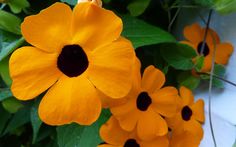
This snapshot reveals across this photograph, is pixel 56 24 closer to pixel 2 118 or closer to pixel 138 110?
pixel 138 110

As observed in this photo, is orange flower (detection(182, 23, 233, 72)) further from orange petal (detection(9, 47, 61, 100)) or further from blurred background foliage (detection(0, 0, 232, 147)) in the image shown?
orange petal (detection(9, 47, 61, 100))

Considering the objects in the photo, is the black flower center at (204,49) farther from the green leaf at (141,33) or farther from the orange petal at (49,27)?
Result: the orange petal at (49,27)

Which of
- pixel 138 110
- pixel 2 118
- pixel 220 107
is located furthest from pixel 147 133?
pixel 2 118

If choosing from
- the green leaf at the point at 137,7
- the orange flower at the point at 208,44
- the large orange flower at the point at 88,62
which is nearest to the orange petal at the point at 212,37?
the orange flower at the point at 208,44

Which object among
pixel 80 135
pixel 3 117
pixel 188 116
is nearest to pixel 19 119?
pixel 3 117

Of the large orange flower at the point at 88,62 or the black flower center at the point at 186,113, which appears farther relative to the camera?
the black flower center at the point at 186,113

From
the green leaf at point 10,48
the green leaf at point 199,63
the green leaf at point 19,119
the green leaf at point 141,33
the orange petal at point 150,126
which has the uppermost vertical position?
the green leaf at point 141,33

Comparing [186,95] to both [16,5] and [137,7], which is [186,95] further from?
[16,5]
